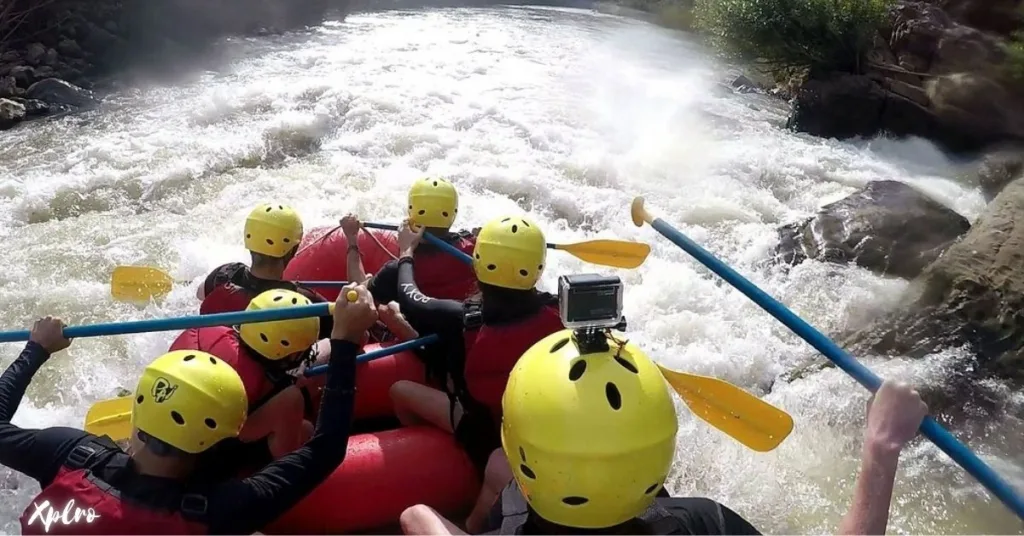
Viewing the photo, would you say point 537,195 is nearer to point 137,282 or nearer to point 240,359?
point 137,282

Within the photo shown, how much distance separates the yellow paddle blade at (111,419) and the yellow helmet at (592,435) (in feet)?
5.62

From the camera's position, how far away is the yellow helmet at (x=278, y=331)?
2486 millimetres

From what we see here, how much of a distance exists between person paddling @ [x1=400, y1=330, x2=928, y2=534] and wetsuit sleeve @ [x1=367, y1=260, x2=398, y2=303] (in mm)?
1846

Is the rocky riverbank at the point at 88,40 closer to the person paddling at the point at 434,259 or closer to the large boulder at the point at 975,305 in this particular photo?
the person paddling at the point at 434,259

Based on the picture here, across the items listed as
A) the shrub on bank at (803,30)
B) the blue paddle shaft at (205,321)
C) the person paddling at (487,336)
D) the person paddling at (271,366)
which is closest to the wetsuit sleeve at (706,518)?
the person paddling at (487,336)

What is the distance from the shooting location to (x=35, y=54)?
1100cm

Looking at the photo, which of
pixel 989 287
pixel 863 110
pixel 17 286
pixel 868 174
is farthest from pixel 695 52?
pixel 17 286

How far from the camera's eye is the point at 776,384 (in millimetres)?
4168

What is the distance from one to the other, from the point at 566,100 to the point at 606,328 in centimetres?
938

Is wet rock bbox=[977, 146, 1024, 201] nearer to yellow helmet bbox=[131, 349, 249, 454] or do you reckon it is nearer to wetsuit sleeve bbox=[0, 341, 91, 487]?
yellow helmet bbox=[131, 349, 249, 454]

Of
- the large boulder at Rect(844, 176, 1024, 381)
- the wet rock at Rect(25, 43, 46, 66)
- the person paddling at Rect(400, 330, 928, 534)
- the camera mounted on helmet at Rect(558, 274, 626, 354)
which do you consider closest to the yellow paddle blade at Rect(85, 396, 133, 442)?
the person paddling at Rect(400, 330, 928, 534)

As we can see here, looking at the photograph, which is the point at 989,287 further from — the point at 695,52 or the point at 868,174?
the point at 695,52

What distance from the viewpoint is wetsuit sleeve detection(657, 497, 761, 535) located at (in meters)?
1.63

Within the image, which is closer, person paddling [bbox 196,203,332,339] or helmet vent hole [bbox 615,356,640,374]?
helmet vent hole [bbox 615,356,640,374]
